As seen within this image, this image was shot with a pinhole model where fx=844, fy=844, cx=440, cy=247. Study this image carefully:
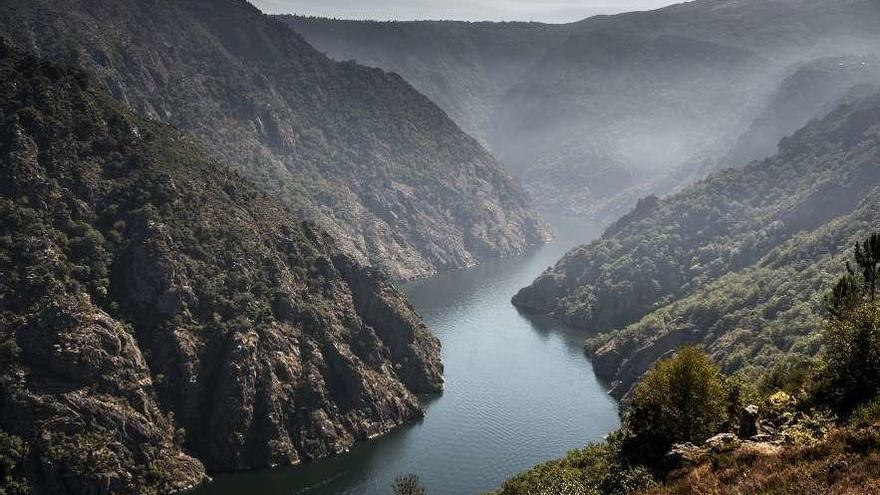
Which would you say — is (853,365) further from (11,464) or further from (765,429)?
(11,464)

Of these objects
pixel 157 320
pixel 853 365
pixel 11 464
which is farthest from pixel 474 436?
pixel 853 365

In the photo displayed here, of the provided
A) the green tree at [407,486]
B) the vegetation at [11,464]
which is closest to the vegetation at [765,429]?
the green tree at [407,486]

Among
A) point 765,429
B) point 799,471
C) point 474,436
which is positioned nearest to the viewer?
point 799,471

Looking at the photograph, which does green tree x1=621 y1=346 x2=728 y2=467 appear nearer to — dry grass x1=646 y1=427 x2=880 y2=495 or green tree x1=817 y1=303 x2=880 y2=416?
green tree x1=817 y1=303 x2=880 y2=416

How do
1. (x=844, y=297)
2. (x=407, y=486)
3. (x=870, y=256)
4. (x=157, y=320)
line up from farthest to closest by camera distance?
(x=157, y=320), (x=407, y=486), (x=844, y=297), (x=870, y=256)

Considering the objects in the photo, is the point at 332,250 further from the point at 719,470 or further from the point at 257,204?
the point at 719,470

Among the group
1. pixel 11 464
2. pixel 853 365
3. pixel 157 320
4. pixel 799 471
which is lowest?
pixel 799 471
